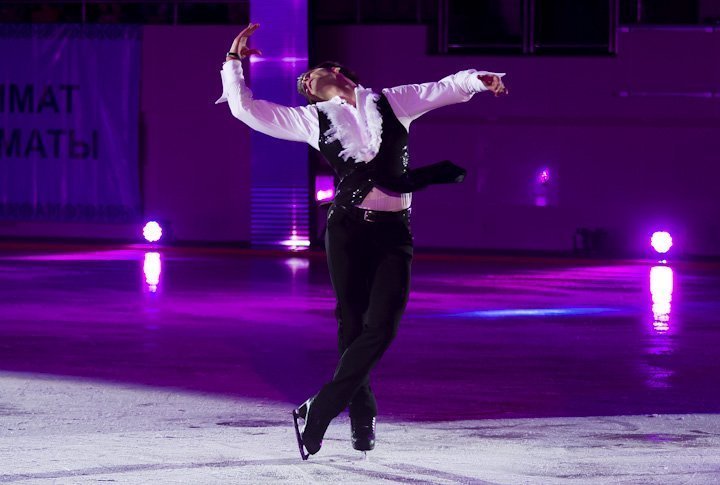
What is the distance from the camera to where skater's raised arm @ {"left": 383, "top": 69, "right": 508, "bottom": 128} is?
7027mm

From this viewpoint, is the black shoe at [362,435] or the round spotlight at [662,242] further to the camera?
the round spotlight at [662,242]

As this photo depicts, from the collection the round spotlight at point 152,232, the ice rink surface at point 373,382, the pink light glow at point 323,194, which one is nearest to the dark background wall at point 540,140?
the round spotlight at point 152,232

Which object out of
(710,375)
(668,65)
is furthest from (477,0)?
(710,375)

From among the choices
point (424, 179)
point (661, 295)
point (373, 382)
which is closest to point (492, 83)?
point (424, 179)

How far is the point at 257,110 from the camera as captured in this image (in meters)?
7.20

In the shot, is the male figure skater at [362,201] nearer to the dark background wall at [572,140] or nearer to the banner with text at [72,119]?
the dark background wall at [572,140]

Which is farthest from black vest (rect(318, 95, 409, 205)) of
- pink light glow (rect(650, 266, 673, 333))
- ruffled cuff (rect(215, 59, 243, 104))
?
pink light glow (rect(650, 266, 673, 333))

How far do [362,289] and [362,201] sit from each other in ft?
1.33

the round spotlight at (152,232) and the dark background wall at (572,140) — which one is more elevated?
the dark background wall at (572,140)

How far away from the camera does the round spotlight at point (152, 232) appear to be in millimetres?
28453

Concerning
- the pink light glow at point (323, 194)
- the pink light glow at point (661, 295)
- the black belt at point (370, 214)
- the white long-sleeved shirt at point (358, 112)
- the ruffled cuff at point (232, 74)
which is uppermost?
the ruffled cuff at point (232, 74)

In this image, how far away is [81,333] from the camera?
1339cm

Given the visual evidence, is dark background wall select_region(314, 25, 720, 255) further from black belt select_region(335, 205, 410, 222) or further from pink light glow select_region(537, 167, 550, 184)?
black belt select_region(335, 205, 410, 222)

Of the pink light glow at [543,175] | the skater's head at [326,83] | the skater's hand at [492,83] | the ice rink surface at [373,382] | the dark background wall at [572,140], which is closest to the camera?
the skater's hand at [492,83]
